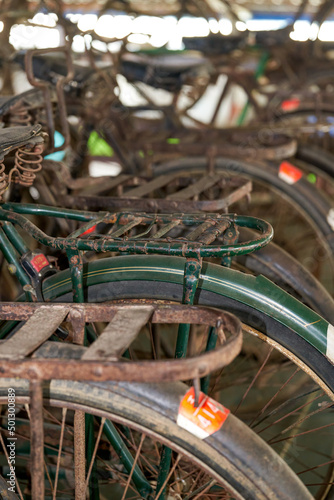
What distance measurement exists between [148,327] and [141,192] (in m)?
0.56

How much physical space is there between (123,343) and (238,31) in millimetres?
3030

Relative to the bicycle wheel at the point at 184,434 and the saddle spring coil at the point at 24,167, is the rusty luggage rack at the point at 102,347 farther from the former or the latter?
the saddle spring coil at the point at 24,167

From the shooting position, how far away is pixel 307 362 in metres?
1.36

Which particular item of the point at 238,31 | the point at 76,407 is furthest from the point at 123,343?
the point at 238,31

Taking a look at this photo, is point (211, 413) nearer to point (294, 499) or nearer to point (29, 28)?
point (294, 499)

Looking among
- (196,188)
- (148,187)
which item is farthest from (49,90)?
(196,188)

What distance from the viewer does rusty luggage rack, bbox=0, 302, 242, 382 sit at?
94 centimetres

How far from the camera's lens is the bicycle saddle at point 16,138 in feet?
4.60

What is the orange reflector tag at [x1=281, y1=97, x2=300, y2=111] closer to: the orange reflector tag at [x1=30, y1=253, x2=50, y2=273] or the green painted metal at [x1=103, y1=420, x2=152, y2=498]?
the orange reflector tag at [x1=30, y1=253, x2=50, y2=273]

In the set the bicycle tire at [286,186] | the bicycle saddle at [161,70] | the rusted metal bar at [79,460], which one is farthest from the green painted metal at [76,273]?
the bicycle saddle at [161,70]

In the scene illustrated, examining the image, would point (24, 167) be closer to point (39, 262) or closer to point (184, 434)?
point (39, 262)

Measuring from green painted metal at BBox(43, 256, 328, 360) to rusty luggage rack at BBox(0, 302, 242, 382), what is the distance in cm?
24

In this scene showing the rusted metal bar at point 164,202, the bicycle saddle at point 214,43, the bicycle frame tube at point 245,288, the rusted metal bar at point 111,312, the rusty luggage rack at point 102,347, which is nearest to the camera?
the rusty luggage rack at point 102,347

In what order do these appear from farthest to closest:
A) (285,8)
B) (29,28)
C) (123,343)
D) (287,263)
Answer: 1. (285,8)
2. (29,28)
3. (287,263)
4. (123,343)
